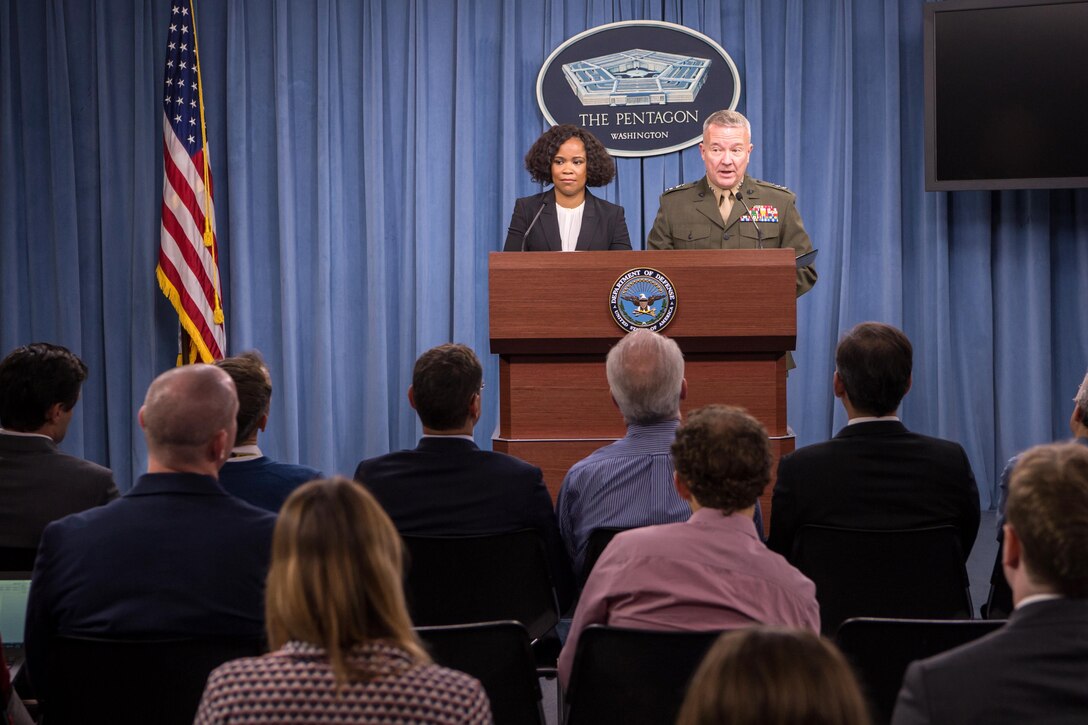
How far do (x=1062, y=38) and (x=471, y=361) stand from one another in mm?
4810

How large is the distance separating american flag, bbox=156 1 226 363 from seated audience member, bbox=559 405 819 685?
467cm

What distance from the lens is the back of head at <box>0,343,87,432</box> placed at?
2.88 meters

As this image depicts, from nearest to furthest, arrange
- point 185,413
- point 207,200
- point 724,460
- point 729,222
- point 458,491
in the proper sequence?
point 724,460, point 185,413, point 458,491, point 729,222, point 207,200

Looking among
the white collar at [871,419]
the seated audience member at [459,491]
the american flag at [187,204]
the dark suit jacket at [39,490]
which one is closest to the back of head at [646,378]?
the seated audience member at [459,491]

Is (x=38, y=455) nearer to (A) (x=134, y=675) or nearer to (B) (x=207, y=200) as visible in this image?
(A) (x=134, y=675)

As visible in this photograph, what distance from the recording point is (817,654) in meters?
1.01

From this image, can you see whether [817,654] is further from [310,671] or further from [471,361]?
[471,361]

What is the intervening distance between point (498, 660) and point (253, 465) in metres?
1.06

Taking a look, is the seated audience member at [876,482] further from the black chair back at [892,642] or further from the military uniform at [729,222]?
the military uniform at [729,222]

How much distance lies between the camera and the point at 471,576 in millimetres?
2496

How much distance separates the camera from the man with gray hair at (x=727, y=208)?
475 cm

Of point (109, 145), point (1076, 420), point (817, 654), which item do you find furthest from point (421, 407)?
point (109, 145)

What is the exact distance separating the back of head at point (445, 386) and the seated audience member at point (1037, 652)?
1.59 m

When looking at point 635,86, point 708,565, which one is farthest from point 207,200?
point 708,565
